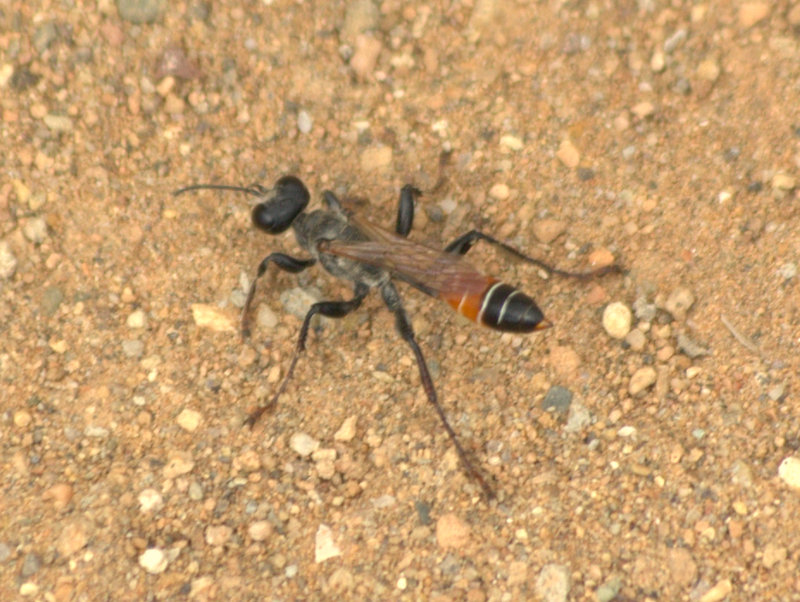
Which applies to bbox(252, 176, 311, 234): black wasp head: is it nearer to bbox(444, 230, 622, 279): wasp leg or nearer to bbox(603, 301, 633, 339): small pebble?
bbox(444, 230, 622, 279): wasp leg

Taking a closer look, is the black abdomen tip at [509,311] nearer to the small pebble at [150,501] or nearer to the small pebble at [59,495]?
the small pebble at [150,501]

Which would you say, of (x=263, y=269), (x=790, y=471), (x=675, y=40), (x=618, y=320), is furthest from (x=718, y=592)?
(x=675, y=40)

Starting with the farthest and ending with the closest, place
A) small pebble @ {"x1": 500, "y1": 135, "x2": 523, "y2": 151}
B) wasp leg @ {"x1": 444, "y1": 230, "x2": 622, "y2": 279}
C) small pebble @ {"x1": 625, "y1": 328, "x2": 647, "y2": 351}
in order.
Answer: small pebble @ {"x1": 500, "y1": 135, "x2": 523, "y2": 151}
wasp leg @ {"x1": 444, "y1": 230, "x2": 622, "y2": 279}
small pebble @ {"x1": 625, "y1": 328, "x2": 647, "y2": 351}

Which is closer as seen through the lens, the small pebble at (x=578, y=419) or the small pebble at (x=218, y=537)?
the small pebble at (x=218, y=537)

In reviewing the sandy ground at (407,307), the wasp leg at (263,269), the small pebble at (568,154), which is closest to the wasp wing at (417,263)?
the wasp leg at (263,269)

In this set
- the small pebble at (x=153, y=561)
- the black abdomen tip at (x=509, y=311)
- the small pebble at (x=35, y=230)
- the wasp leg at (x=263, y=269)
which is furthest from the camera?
the small pebble at (x=35, y=230)

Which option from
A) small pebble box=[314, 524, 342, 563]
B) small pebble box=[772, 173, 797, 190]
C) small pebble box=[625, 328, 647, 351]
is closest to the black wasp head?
small pebble box=[314, 524, 342, 563]
